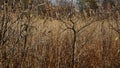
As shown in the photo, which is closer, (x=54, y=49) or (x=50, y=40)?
(x=54, y=49)

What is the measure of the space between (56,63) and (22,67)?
0.38 m

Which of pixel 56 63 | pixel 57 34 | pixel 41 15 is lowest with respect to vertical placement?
pixel 56 63

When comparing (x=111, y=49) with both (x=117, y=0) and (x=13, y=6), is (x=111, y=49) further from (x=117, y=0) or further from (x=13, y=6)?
(x=13, y=6)

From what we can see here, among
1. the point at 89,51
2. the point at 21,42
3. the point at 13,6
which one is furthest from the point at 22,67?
the point at 89,51

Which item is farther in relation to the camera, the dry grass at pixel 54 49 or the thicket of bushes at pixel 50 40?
the dry grass at pixel 54 49

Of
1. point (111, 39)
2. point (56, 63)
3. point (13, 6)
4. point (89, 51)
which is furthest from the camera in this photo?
point (111, 39)

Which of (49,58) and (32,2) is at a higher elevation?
(32,2)

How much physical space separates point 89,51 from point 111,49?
288 mm

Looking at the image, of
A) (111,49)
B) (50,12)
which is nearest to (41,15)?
(50,12)

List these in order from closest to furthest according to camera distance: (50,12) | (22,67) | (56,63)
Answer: (22,67), (56,63), (50,12)

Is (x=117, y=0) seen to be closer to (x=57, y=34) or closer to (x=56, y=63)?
(x=57, y=34)

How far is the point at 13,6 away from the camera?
2.50m

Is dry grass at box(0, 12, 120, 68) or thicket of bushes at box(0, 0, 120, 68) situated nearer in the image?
thicket of bushes at box(0, 0, 120, 68)

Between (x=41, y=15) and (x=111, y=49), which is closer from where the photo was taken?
(x=41, y=15)
